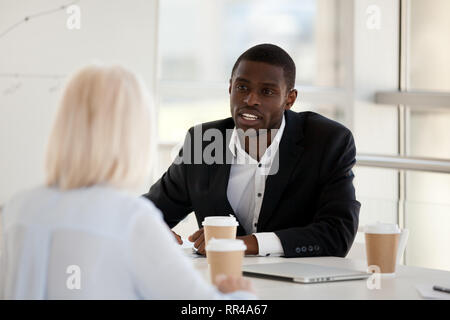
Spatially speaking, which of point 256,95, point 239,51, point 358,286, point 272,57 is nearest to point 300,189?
point 256,95

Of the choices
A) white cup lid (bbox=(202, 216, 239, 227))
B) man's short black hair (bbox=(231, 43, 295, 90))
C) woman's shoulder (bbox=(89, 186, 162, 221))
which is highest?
man's short black hair (bbox=(231, 43, 295, 90))

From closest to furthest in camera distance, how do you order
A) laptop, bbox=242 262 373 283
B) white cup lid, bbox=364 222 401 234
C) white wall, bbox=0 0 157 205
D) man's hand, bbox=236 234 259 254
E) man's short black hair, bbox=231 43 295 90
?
laptop, bbox=242 262 373 283 < white cup lid, bbox=364 222 401 234 < man's hand, bbox=236 234 259 254 < man's short black hair, bbox=231 43 295 90 < white wall, bbox=0 0 157 205

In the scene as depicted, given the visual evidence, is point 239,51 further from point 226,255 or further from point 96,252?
point 96,252

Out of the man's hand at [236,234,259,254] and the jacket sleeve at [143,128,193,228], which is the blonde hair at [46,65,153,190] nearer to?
the man's hand at [236,234,259,254]

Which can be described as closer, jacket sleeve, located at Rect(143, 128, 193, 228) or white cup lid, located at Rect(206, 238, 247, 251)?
white cup lid, located at Rect(206, 238, 247, 251)

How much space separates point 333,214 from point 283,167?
0.76 feet

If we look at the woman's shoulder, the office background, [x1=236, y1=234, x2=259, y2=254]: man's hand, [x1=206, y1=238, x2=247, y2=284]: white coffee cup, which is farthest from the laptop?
the office background

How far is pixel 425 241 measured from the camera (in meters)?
3.39

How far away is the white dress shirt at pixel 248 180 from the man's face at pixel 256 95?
0.25 ft

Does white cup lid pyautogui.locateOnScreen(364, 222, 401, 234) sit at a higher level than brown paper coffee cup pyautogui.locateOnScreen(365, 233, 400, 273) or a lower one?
higher

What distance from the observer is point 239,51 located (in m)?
5.20

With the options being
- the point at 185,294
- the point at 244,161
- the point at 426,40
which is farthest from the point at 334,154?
the point at 426,40

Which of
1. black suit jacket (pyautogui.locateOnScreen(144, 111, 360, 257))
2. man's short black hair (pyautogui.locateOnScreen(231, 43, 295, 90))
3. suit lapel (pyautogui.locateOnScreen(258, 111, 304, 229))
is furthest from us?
man's short black hair (pyautogui.locateOnScreen(231, 43, 295, 90))

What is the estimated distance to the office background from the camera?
153 inches
